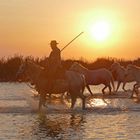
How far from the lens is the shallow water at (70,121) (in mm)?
15703

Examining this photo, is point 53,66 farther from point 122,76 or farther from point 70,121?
point 122,76

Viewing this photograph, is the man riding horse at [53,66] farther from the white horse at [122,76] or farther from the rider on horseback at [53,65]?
the white horse at [122,76]

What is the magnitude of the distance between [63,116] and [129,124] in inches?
131

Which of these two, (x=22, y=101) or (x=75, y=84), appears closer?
(x=75, y=84)

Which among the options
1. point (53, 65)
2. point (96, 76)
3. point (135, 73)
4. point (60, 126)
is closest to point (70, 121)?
point (60, 126)

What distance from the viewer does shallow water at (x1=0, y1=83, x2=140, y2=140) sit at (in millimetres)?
15703

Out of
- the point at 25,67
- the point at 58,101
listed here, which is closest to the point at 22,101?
the point at 58,101

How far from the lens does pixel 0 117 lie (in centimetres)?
2006

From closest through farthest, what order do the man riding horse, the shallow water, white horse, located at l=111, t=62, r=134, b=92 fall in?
1. the shallow water
2. the man riding horse
3. white horse, located at l=111, t=62, r=134, b=92

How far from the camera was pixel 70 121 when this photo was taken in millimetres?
19125

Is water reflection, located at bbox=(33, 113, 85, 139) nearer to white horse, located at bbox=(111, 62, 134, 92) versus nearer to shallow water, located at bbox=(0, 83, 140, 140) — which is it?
shallow water, located at bbox=(0, 83, 140, 140)

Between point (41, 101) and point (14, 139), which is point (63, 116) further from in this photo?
point (14, 139)

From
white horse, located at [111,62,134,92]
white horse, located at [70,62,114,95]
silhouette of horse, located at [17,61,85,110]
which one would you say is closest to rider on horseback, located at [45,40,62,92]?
silhouette of horse, located at [17,61,85,110]

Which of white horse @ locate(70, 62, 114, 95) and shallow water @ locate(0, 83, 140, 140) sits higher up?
white horse @ locate(70, 62, 114, 95)
